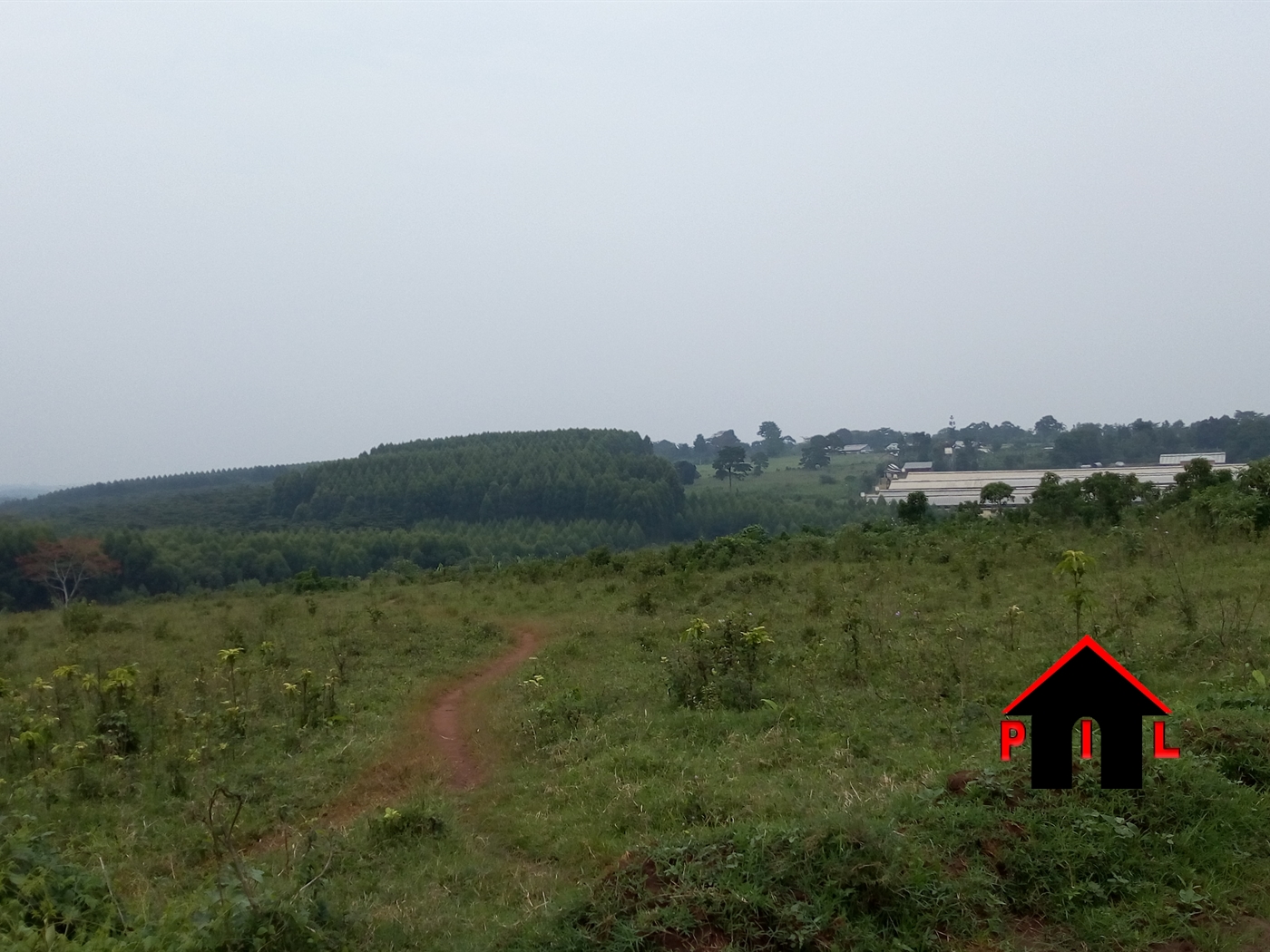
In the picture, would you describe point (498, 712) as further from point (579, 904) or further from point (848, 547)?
point (848, 547)

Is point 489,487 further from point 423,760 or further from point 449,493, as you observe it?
point 423,760

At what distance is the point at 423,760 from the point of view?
7.38 meters

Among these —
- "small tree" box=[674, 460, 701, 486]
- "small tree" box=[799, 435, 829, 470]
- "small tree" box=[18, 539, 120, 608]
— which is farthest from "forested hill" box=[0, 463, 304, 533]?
"small tree" box=[799, 435, 829, 470]

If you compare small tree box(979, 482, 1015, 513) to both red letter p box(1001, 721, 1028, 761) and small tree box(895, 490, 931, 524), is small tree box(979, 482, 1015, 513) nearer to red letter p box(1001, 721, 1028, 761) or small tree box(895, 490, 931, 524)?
small tree box(895, 490, 931, 524)

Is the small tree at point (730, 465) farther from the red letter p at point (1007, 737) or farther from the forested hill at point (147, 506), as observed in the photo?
the red letter p at point (1007, 737)

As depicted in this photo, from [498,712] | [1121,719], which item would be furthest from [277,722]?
[1121,719]

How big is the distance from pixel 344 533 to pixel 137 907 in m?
37.1

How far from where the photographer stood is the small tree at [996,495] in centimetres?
1979

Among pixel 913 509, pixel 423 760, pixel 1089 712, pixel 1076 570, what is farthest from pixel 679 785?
pixel 913 509

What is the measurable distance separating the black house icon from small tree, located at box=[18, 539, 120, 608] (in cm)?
2764

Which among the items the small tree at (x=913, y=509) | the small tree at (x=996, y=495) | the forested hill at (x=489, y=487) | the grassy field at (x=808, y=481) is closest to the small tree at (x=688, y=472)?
the grassy field at (x=808, y=481)

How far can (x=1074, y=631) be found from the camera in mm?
8891

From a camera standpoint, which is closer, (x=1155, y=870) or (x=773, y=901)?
(x=773, y=901)

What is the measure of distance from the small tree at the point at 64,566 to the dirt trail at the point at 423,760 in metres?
Result: 21.2
